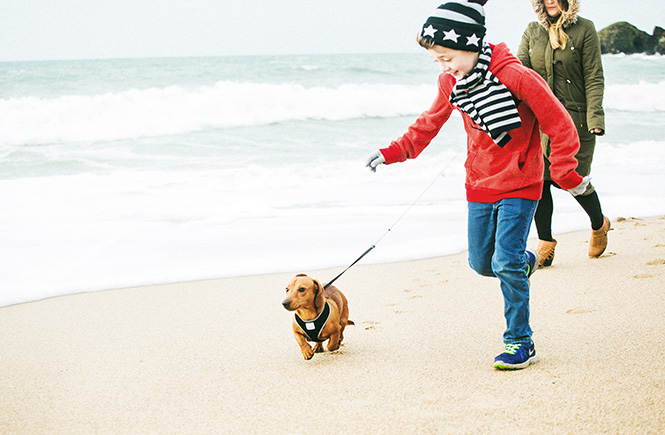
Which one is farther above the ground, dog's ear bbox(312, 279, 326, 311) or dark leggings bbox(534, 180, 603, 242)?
dog's ear bbox(312, 279, 326, 311)

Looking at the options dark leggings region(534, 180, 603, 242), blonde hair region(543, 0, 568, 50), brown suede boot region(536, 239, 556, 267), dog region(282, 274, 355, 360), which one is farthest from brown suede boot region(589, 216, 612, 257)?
dog region(282, 274, 355, 360)

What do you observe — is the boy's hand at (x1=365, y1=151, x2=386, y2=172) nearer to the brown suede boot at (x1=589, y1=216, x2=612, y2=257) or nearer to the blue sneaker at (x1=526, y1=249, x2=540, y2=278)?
the blue sneaker at (x1=526, y1=249, x2=540, y2=278)

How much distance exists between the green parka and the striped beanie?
5.82 feet

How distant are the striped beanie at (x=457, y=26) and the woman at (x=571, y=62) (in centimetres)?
174

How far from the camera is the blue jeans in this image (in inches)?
94.5

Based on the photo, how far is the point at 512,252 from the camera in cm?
239

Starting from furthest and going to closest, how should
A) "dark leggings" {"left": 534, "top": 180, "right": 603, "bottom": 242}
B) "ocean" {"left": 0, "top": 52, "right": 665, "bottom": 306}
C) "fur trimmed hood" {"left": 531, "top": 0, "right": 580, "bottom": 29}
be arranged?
"ocean" {"left": 0, "top": 52, "right": 665, "bottom": 306}
"dark leggings" {"left": 534, "top": 180, "right": 603, "bottom": 242}
"fur trimmed hood" {"left": 531, "top": 0, "right": 580, "bottom": 29}

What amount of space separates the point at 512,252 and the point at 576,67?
202cm

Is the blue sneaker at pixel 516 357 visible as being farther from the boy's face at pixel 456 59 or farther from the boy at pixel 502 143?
the boy's face at pixel 456 59

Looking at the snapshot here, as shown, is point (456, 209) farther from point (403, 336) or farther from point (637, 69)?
point (637, 69)

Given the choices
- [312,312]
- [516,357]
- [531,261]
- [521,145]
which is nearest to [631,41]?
[531,261]

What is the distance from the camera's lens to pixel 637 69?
2373 cm

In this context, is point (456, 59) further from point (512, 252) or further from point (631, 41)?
point (631, 41)

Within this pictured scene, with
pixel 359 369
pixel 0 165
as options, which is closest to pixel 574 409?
pixel 359 369
